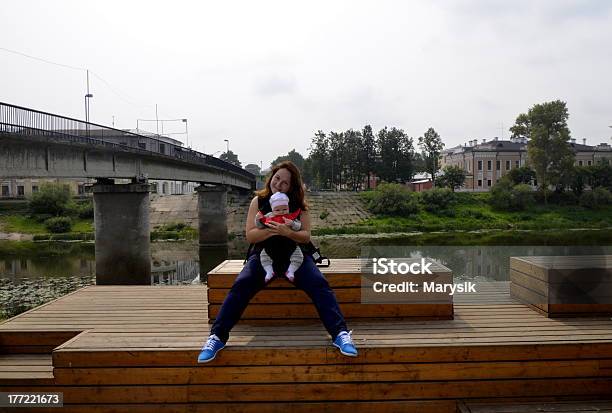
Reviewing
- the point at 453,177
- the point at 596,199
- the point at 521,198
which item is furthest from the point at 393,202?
the point at 596,199

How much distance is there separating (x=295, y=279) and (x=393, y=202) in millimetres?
50097

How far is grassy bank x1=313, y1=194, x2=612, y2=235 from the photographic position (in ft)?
156

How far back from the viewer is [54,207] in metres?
51.1

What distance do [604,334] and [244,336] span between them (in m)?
3.71

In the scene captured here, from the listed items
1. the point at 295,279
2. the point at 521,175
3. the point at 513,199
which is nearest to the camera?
the point at 295,279

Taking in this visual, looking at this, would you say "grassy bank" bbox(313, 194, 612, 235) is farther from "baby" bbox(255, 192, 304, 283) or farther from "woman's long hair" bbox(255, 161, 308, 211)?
"baby" bbox(255, 192, 304, 283)

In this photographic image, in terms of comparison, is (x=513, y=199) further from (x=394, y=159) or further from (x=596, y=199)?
(x=394, y=159)

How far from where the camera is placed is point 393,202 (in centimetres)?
5434

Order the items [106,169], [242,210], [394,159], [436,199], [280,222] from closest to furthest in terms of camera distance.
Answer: [280,222] < [106,169] < [242,210] < [436,199] < [394,159]

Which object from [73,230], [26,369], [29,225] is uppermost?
[26,369]

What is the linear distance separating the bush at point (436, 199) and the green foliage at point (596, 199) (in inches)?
651

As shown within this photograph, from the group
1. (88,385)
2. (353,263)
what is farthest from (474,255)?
(88,385)

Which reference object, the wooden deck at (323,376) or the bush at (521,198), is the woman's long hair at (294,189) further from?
the bush at (521,198)

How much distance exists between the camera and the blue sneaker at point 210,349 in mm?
4566
